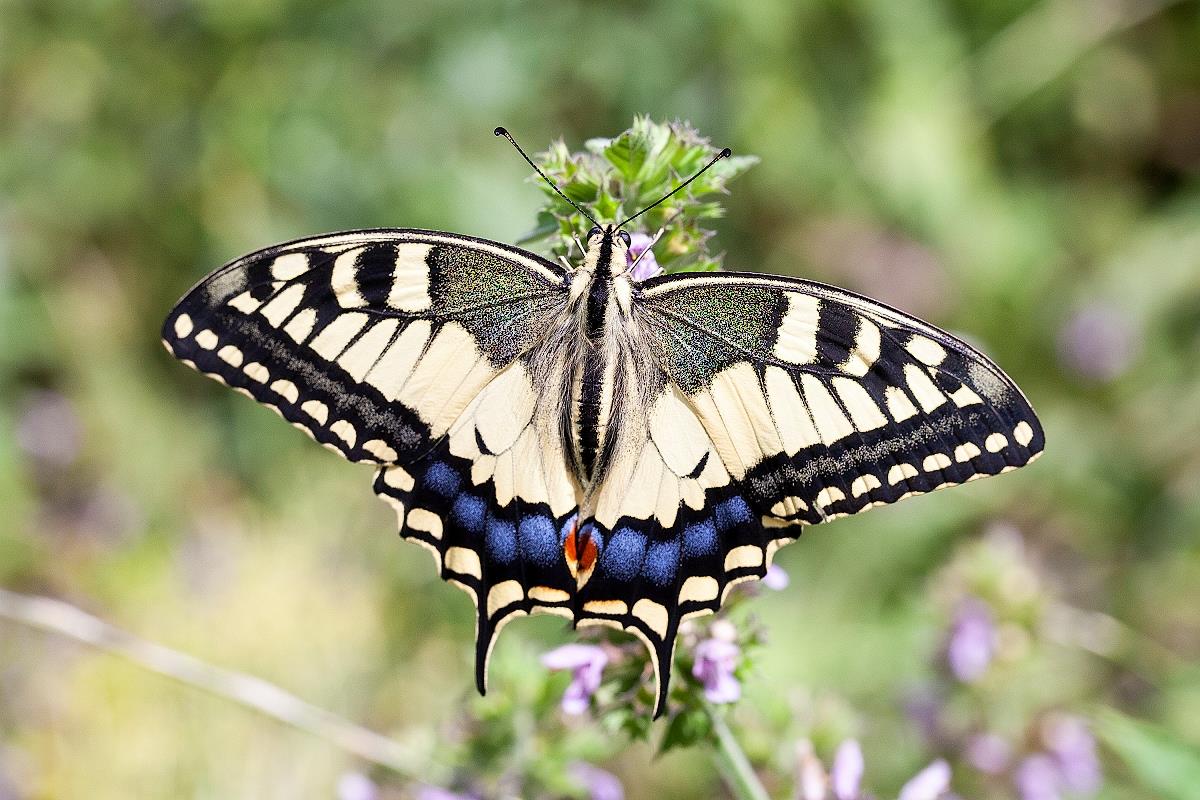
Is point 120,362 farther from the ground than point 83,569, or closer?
farther from the ground

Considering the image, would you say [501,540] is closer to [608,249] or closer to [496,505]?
[496,505]

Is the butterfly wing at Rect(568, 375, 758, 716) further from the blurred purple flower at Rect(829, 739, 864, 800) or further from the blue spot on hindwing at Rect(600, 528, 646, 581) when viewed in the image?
the blurred purple flower at Rect(829, 739, 864, 800)

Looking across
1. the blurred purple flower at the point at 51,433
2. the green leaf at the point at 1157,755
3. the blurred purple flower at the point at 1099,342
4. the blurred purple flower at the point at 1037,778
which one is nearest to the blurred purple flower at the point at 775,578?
the green leaf at the point at 1157,755

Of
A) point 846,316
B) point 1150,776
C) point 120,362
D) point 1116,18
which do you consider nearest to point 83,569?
point 120,362

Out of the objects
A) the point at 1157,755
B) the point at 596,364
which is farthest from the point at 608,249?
the point at 1157,755

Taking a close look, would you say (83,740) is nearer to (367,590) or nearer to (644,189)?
(367,590)
